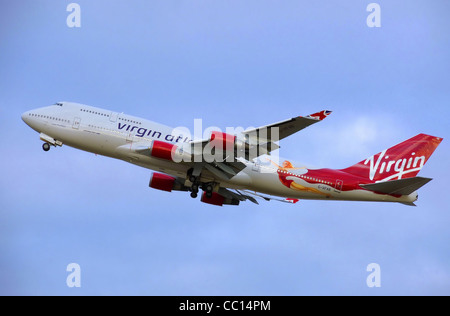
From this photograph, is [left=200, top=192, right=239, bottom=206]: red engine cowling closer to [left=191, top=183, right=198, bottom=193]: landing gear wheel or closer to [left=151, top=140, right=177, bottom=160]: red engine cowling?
[left=191, top=183, right=198, bottom=193]: landing gear wheel

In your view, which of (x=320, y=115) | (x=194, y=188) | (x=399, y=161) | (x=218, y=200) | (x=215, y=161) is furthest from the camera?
(x=218, y=200)

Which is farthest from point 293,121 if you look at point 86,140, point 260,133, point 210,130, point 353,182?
point 86,140

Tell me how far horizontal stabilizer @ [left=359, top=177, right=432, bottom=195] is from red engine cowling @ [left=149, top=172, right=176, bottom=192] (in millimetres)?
14988

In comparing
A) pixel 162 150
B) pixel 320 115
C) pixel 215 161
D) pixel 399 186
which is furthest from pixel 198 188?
pixel 399 186

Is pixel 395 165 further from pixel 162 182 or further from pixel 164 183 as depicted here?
pixel 162 182

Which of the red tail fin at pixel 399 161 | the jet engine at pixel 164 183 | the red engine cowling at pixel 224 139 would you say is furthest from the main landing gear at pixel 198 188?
the red tail fin at pixel 399 161

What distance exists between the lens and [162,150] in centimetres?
5244

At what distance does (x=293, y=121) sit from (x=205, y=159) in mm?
9566

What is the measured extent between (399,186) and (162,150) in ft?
56.5

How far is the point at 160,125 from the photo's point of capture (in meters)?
55.4

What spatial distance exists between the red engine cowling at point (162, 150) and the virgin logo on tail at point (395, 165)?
15.9 m

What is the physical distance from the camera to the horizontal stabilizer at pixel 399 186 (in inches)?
2088

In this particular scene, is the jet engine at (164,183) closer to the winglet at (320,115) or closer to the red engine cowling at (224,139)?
the red engine cowling at (224,139)

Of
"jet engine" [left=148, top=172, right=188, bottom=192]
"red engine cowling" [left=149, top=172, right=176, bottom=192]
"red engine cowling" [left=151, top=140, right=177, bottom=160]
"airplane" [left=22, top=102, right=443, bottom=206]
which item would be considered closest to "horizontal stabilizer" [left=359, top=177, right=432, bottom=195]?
"airplane" [left=22, top=102, right=443, bottom=206]
